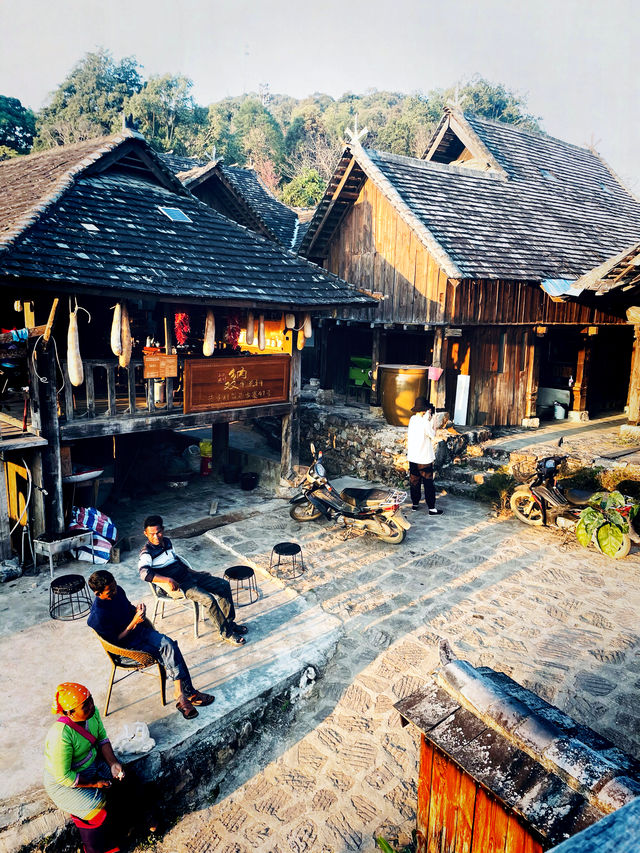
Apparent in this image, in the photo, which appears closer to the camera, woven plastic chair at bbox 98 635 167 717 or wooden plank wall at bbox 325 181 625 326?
woven plastic chair at bbox 98 635 167 717

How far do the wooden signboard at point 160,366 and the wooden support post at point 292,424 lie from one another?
9.74 ft

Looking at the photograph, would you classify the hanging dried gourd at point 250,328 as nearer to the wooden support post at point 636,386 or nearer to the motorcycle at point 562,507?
the motorcycle at point 562,507

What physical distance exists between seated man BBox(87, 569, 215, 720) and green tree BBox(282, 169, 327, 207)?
105 ft

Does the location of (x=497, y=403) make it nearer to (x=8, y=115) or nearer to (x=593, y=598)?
(x=593, y=598)

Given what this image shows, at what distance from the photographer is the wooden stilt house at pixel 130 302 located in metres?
8.93

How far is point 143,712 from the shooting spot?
583 cm

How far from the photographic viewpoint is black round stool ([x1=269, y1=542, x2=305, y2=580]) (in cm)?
866

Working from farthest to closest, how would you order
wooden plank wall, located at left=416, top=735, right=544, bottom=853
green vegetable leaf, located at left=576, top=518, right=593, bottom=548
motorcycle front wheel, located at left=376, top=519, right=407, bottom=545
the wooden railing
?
motorcycle front wheel, located at left=376, top=519, right=407, bottom=545 → green vegetable leaf, located at left=576, top=518, right=593, bottom=548 → the wooden railing → wooden plank wall, located at left=416, top=735, right=544, bottom=853

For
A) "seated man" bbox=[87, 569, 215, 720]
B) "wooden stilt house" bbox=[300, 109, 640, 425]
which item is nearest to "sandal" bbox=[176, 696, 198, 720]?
"seated man" bbox=[87, 569, 215, 720]

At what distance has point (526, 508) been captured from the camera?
37.2 ft


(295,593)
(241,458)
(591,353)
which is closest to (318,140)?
(591,353)

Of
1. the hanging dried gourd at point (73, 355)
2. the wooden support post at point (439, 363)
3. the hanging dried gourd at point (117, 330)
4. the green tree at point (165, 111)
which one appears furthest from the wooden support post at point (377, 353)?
the green tree at point (165, 111)

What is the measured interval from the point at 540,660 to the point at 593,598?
206cm

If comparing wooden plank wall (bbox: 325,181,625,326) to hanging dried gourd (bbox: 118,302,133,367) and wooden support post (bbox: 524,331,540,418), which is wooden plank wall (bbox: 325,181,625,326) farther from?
hanging dried gourd (bbox: 118,302,133,367)
